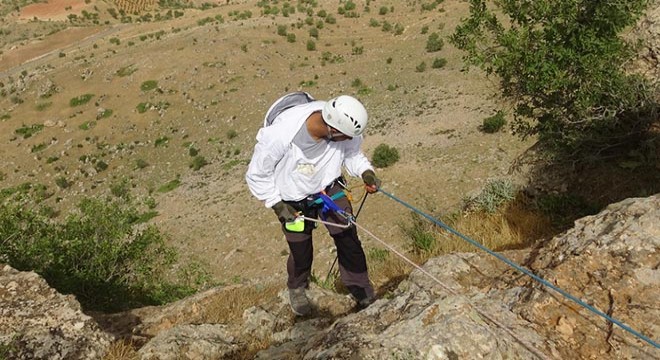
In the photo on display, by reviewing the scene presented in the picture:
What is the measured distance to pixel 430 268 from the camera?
10.6 ft

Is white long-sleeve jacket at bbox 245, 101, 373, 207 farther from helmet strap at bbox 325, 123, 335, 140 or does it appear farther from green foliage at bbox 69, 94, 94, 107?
green foliage at bbox 69, 94, 94, 107

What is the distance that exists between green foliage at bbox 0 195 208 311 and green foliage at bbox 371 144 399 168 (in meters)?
7.38

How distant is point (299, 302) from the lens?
4574 mm

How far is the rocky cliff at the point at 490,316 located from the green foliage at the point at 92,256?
389 centimetres

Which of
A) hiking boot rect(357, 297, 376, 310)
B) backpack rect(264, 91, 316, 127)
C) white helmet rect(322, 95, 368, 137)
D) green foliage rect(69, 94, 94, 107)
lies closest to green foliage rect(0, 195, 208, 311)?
hiking boot rect(357, 297, 376, 310)

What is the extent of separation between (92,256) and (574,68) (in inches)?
349

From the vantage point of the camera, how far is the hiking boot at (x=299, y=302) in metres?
4.55

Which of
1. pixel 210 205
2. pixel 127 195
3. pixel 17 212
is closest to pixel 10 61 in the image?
pixel 127 195

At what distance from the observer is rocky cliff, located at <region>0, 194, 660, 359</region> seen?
2.37 meters

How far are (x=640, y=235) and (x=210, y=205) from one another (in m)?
14.1

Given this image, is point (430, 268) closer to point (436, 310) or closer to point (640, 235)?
point (436, 310)

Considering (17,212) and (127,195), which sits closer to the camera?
(17,212)

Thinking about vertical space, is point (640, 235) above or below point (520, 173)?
above

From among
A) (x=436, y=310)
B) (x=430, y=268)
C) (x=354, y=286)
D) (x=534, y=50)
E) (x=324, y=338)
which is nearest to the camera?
(x=436, y=310)
